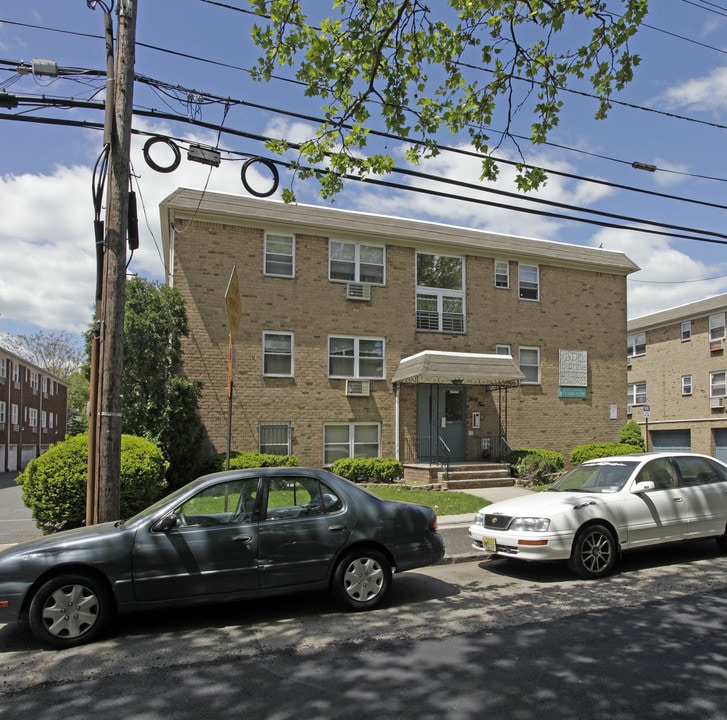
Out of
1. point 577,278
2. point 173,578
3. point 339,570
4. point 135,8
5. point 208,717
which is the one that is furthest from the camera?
point 577,278

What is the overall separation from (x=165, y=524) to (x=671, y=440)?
35301 mm

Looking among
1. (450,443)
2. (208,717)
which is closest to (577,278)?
(450,443)

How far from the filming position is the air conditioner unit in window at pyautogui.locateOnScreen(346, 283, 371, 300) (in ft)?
58.2

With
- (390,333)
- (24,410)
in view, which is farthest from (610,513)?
(24,410)

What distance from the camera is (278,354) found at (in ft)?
55.5

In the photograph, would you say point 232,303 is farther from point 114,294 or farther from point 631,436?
point 631,436

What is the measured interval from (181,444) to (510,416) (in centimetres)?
1025

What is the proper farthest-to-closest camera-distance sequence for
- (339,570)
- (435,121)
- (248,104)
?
(248,104)
(435,121)
(339,570)

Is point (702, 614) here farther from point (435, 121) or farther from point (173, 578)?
point (435, 121)

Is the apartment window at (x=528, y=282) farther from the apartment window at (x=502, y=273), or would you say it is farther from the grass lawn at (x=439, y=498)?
the grass lawn at (x=439, y=498)

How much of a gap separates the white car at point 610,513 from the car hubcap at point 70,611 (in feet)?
14.4

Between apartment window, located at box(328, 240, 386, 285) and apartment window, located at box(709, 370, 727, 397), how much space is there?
74.0 feet

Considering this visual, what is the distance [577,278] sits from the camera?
20906mm

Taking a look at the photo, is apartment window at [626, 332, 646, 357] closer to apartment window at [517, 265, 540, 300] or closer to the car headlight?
apartment window at [517, 265, 540, 300]
